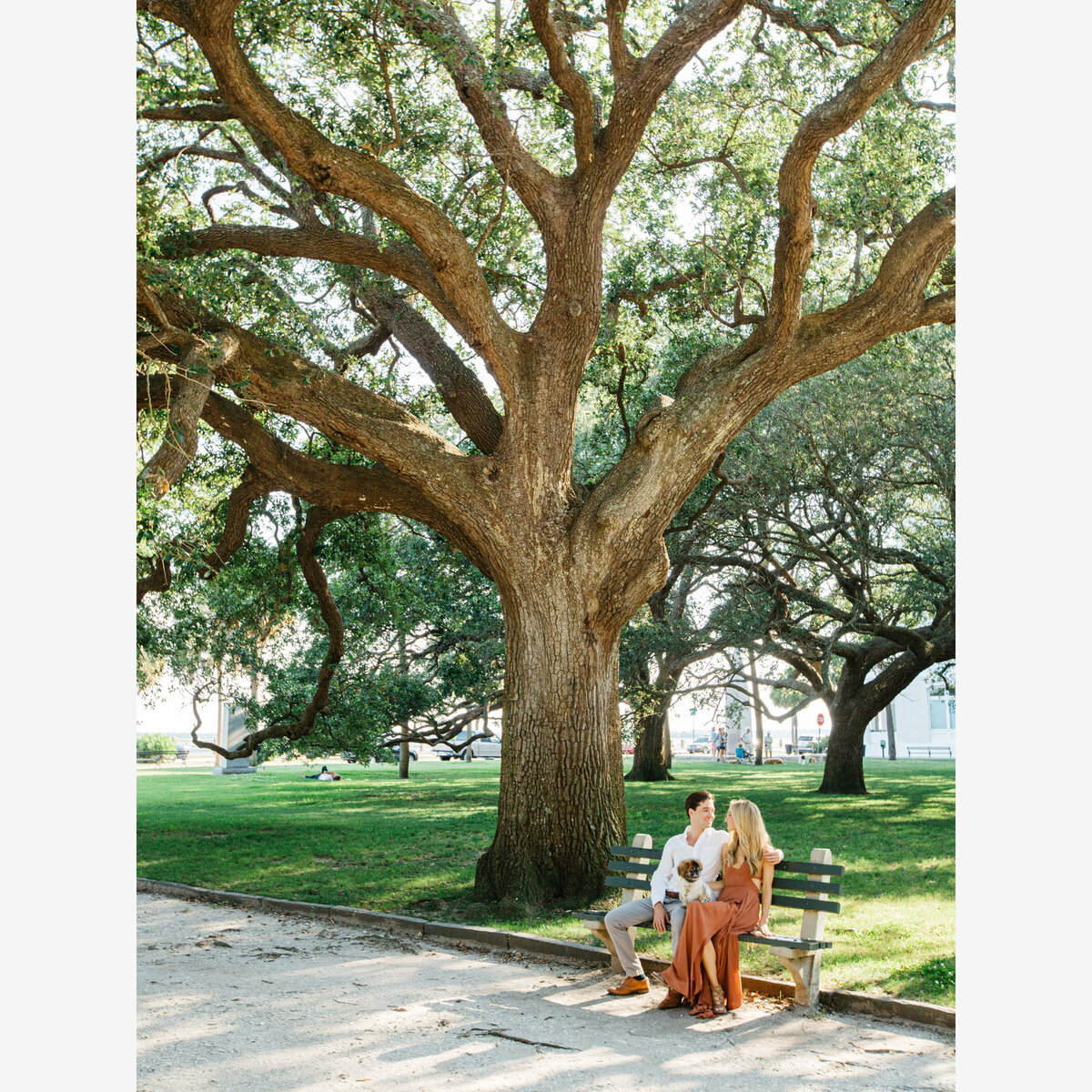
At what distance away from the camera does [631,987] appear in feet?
21.7

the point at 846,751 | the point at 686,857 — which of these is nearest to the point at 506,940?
the point at 686,857

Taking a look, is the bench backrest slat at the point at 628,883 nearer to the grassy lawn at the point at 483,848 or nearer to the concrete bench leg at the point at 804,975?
the grassy lawn at the point at 483,848

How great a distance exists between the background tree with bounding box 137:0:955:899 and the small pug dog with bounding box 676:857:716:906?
101 inches

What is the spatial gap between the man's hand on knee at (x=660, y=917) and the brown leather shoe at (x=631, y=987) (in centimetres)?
35

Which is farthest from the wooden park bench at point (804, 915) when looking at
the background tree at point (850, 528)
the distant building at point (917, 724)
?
the distant building at point (917, 724)

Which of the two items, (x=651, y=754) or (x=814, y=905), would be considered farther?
(x=651, y=754)

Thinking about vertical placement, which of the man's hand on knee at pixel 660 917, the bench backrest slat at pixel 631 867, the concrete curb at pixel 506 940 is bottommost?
the concrete curb at pixel 506 940

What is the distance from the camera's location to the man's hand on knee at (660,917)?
6.62m

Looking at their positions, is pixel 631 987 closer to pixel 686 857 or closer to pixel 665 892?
pixel 665 892

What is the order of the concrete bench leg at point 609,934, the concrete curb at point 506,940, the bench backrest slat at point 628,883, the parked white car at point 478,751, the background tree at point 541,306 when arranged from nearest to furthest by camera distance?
the concrete curb at point 506,940, the concrete bench leg at point 609,934, the bench backrest slat at point 628,883, the background tree at point 541,306, the parked white car at point 478,751

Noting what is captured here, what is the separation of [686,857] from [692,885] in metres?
0.19

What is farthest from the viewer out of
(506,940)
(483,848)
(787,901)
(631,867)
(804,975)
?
(483,848)

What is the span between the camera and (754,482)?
60.5 feet

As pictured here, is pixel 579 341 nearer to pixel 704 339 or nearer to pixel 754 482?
pixel 704 339
